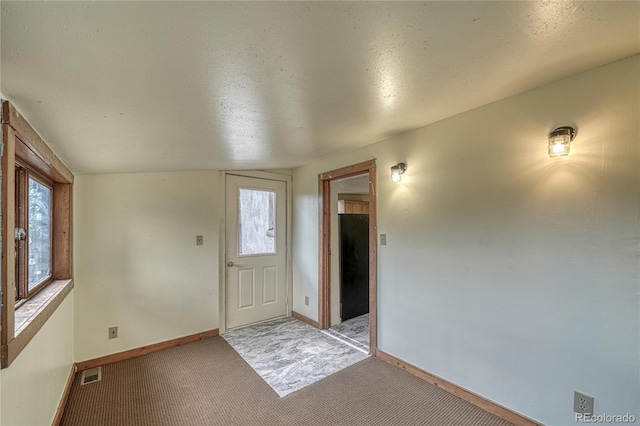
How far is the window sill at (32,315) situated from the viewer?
1161 millimetres

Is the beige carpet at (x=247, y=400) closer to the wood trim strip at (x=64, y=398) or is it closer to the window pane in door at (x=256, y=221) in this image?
the wood trim strip at (x=64, y=398)

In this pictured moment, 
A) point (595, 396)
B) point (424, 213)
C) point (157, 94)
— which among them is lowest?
point (595, 396)

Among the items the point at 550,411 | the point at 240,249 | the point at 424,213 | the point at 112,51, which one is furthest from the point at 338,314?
the point at 112,51

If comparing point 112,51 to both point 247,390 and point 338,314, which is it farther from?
point 338,314

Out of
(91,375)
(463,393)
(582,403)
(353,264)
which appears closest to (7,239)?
(91,375)

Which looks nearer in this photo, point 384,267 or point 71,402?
point 71,402

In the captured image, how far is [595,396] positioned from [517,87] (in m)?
1.77

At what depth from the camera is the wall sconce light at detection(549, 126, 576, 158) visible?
1.57 m

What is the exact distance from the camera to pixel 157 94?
129 cm

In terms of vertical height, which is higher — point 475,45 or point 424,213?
point 475,45

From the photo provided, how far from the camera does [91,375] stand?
2.47m

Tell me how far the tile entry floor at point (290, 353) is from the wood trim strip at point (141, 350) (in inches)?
9.5

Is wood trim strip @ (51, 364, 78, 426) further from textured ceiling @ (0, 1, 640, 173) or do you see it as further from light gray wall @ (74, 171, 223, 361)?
textured ceiling @ (0, 1, 640, 173)

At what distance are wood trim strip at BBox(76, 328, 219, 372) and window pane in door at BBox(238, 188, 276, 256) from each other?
39.9 inches
